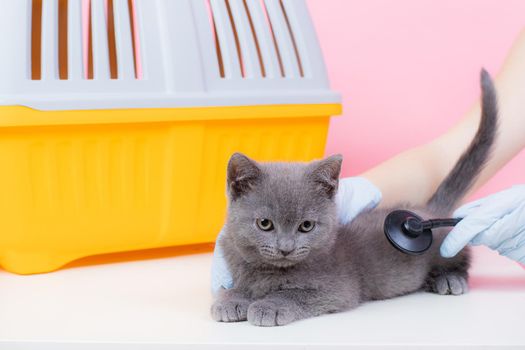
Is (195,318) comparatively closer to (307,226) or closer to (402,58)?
(307,226)

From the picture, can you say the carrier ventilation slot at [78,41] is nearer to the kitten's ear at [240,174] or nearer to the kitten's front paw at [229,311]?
the kitten's ear at [240,174]

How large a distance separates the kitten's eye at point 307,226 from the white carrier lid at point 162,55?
351 mm

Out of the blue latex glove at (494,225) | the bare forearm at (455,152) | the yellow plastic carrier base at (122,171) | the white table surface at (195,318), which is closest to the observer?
the white table surface at (195,318)

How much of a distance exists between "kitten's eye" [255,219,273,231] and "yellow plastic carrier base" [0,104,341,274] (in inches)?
12.9

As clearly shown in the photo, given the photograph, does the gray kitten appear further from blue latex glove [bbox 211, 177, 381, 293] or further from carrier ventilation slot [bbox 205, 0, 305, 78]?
carrier ventilation slot [bbox 205, 0, 305, 78]

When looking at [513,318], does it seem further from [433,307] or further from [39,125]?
[39,125]

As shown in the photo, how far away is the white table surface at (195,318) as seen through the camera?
86cm

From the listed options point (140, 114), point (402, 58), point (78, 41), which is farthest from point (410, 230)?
point (402, 58)

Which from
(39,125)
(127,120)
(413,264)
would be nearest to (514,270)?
(413,264)

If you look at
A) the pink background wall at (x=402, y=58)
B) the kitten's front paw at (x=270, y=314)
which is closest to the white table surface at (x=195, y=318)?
the kitten's front paw at (x=270, y=314)

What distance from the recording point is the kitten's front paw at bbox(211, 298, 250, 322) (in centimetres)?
96

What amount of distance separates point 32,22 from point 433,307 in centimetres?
88

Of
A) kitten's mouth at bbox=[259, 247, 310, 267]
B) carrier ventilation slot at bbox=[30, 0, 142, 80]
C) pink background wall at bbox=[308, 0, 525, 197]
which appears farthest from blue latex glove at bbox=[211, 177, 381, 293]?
pink background wall at bbox=[308, 0, 525, 197]

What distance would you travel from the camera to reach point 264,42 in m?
1.32
